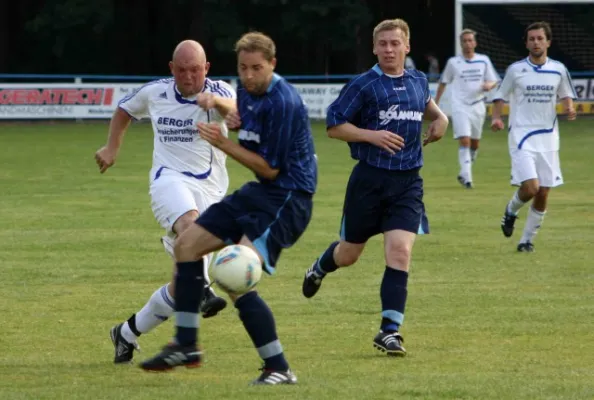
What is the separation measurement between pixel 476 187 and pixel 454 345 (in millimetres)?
11723

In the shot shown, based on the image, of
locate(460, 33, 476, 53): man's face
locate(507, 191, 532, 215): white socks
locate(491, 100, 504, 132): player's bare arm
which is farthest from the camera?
locate(460, 33, 476, 53): man's face

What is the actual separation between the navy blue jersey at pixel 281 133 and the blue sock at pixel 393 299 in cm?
137

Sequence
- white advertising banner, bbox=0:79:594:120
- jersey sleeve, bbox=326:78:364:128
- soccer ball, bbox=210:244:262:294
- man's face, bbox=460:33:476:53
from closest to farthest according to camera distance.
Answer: soccer ball, bbox=210:244:262:294 < jersey sleeve, bbox=326:78:364:128 < man's face, bbox=460:33:476:53 < white advertising banner, bbox=0:79:594:120

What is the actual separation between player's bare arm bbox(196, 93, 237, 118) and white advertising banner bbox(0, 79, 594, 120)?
27477 millimetres

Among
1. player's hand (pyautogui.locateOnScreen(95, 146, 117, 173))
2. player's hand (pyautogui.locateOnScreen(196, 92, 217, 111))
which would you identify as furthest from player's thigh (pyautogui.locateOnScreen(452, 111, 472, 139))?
player's hand (pyautogui.locateOnScreen(196, 92, 217, 111))

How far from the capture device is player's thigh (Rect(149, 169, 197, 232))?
26.5 ft

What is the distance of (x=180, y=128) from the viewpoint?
8.38 metres

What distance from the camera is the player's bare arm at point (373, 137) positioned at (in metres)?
8.18

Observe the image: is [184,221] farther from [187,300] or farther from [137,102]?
[187,300]

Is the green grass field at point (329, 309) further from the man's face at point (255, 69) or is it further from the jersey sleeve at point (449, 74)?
the jersey sleeve at point (449, 74)

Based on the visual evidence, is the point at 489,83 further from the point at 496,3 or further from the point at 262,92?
the point at 262,92

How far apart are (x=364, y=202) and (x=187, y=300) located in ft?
6.47

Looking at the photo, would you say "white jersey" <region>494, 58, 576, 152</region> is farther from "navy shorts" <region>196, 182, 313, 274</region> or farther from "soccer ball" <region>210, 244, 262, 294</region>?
"soccer ball" <region>210, 244, 262, 294</region>

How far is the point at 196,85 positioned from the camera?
27.2 feet
